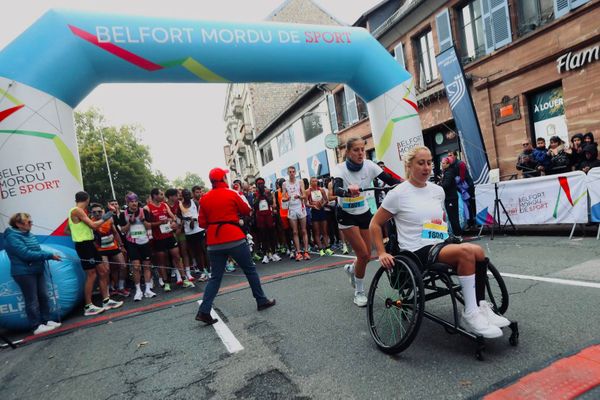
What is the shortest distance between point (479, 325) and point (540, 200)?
229 inches

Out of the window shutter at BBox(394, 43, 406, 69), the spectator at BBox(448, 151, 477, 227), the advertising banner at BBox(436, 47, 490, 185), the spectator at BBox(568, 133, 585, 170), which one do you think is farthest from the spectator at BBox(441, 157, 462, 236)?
the window shutter at BBox(394, 43, 406, 69)

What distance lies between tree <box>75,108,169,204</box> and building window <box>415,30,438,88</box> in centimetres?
3299

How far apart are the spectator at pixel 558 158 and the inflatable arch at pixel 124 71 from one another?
9.39 ft

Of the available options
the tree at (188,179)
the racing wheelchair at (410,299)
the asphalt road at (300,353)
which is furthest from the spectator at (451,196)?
the tree at (188,179)

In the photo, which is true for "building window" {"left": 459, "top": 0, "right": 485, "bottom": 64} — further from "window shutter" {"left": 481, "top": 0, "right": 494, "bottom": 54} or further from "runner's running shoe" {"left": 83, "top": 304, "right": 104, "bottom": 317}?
"runner's running shoe" {"left": 83, "top": 304, "right": 104, "bottom": 317}

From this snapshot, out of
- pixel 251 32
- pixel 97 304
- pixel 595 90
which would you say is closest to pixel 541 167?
pixel 595 90

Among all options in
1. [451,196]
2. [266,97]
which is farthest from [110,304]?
[266,97]

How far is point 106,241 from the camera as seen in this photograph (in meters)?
6.06

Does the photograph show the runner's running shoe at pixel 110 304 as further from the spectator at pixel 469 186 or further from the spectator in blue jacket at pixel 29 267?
the spectator at pixel 469 186

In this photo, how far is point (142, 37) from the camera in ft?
20.7

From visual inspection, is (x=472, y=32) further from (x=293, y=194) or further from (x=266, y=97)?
(x=266, y=97)

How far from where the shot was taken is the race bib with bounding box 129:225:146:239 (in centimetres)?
642

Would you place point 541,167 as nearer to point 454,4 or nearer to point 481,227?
point 481,227

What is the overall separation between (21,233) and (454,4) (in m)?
13.8
